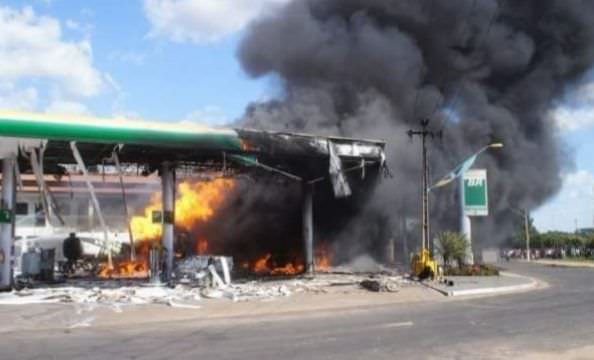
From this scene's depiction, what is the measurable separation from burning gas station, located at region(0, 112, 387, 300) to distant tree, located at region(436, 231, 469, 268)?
15.2ft

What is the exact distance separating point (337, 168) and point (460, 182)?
12740mm

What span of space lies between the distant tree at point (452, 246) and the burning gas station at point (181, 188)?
463 cm

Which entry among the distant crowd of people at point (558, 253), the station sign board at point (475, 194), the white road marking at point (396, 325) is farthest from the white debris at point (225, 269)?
the distant crowd of people at point (558, 253)

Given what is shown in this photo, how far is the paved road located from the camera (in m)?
9.48

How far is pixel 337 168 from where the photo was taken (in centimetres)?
2614

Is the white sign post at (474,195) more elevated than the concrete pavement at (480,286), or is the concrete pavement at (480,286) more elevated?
the white sign post at (474,195)

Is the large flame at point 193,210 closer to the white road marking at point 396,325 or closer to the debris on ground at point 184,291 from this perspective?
the debris on ground at point 184,291

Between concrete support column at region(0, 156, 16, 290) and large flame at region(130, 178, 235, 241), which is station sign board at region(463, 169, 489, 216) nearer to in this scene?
large flame at region(130, 178, 235, 241)

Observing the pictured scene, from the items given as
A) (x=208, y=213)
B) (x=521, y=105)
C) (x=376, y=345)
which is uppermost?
(x=521, y=105)

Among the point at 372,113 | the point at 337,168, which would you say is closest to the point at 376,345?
the point at 337,168

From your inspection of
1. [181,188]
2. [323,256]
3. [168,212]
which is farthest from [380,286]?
[181,188]

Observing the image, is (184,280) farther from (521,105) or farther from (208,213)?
(521,105)

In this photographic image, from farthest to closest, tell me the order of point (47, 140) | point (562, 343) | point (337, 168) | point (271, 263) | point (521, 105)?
point (521, 105) → point (271, 263) → point (337, 168) → point (47, 140) → point (562, 343)

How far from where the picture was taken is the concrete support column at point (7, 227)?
69.2ft
